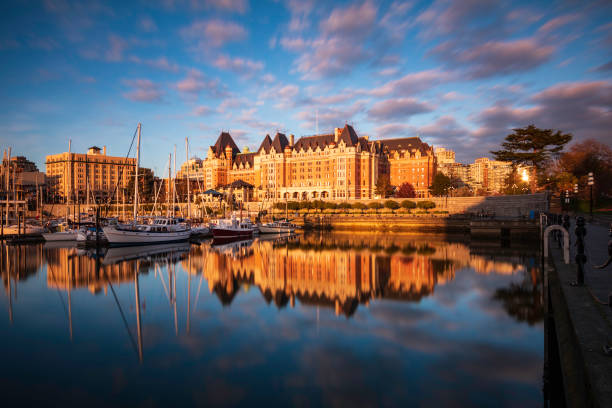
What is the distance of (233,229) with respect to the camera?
5450cm

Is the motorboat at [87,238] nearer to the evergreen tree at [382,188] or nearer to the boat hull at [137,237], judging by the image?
the boat hull at [137,237]

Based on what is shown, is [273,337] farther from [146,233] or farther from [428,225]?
[428,225]

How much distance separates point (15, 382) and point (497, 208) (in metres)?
71.1

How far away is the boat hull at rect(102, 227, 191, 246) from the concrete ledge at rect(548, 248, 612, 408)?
42219 mm

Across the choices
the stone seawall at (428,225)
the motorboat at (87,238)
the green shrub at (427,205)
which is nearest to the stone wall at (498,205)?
the green shrub at (427,205)

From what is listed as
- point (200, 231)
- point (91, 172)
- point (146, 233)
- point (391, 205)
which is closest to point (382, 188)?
point (391, 205)

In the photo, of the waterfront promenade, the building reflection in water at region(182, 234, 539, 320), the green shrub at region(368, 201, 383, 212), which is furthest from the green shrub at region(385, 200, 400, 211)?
the waterfront promenade

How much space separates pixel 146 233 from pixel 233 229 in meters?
12.6

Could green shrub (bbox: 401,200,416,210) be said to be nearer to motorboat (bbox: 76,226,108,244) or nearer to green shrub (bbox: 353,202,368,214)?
green shrub (bbox: 353,202,368,214)

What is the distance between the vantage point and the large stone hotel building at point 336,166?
113m

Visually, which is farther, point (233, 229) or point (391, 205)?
point (391, 205)

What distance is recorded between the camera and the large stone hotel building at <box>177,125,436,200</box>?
113m

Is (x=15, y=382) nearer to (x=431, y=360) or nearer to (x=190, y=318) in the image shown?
(x=190, y=318)

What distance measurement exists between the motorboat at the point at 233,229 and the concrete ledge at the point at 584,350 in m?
46.7
